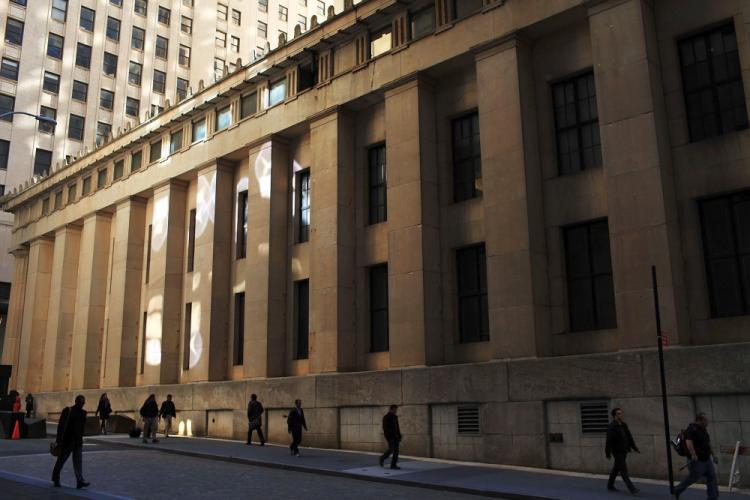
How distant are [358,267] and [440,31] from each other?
27.2 ft

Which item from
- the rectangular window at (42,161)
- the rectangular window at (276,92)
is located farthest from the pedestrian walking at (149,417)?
the rectangular window at (42,161)

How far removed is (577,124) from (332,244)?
918 centimetres

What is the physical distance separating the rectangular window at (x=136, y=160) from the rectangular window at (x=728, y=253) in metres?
28.4

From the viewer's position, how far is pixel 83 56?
193ft

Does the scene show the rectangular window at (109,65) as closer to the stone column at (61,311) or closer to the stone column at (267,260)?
the stone column at (61,311)

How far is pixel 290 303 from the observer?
26406 mm

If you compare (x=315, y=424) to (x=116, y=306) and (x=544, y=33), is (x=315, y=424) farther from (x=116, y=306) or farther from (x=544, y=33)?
(x=116, y=306)

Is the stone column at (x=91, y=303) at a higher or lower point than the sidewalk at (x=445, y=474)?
higher

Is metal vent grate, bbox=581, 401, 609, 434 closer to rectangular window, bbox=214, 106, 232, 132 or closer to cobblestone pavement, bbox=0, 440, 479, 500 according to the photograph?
cobblestone pavement, bbox=0, 440, 479, 500

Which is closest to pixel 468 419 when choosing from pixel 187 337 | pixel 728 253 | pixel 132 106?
pixel 728 253

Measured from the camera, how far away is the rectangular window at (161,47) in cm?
6325

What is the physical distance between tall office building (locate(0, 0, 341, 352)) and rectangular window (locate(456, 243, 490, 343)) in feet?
108

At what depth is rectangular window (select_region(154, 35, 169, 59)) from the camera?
63250 millimetres

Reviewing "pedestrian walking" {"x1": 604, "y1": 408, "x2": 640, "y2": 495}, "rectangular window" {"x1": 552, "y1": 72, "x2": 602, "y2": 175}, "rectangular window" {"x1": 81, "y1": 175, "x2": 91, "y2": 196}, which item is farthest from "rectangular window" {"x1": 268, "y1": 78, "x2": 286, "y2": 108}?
"pedestrian walking" {"x1": 604, "y1": 408, "x2": 640, "y2": 495}
